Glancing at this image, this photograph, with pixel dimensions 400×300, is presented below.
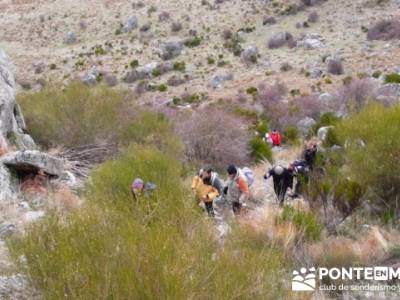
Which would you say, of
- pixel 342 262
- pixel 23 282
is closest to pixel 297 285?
pixel 342 262

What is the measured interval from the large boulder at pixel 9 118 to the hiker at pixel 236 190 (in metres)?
6.20

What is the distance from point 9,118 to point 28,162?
2.72m

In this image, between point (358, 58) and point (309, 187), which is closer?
point (309, 187)

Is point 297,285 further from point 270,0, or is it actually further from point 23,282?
point 270,0

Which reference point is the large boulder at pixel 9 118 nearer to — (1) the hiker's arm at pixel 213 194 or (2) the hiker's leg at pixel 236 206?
(1) the hiker's arm at pixel 213 194

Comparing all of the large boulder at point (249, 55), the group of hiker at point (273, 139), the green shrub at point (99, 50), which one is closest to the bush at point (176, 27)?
the green shrub at point (99, 50)

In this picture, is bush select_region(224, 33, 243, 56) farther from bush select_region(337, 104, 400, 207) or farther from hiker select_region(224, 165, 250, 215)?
hiker select_region(224, 165, 250, 215)

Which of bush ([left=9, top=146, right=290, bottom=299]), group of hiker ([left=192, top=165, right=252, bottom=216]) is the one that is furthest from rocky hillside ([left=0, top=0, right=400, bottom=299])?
group of hiker ([left=192, top=165, right=252, bottom=216])

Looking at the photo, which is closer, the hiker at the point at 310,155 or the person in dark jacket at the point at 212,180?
the person in dark jacket at the point at 212,180

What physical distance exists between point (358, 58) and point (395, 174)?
27.6 metres

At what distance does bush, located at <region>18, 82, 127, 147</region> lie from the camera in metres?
16.4

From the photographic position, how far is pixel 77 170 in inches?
560

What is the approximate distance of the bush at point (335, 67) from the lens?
33969 mm

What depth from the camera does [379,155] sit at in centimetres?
986
